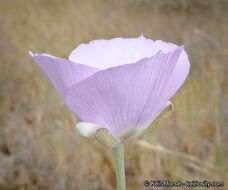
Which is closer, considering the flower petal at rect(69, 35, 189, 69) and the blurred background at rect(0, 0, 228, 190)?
the flower petal at rect(69, 35, 189, 69)

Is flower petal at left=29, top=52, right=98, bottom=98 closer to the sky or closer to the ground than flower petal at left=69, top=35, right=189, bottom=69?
closer to the ground

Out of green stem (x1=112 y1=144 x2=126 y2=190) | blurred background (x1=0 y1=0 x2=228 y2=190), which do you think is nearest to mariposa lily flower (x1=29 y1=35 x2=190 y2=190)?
green stem (x1=112 y1=144 x2=126 y2=190)

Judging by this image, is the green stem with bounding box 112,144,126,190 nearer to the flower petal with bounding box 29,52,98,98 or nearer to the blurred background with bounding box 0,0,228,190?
the flower petal with bounding box 29,52,98,98

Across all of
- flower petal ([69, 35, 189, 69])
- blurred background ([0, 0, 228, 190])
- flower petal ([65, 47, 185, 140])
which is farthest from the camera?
blurred background ([0, 0, 228, 190])

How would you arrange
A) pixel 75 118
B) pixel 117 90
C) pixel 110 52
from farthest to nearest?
pixel 75 118, pixel 110 52, pixel 117 90

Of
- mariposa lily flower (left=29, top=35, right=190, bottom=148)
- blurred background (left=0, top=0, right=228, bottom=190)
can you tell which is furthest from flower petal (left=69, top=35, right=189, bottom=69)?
blurred background (left=0, top=0, right=228, bottom=190)

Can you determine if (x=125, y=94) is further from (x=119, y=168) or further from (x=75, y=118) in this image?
(x=75, y=118)

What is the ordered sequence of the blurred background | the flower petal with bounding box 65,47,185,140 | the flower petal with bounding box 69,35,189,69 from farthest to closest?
the blurred background
the flower petal with bounding box 69,35,189,69
the flower petal with bounding box 65,47,185,140

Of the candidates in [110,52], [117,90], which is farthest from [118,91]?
[110,52]
